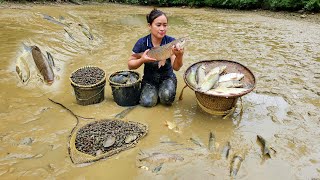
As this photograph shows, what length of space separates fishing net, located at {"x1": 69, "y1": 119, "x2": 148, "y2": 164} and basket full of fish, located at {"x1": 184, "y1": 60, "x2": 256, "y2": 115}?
3.31ft

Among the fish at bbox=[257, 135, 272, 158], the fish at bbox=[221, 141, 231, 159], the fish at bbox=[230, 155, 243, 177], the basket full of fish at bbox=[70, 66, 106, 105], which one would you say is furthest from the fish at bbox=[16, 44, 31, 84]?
the fish at bbox=[257, 135, 272, 158]

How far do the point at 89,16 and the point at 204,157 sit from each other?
11.3m

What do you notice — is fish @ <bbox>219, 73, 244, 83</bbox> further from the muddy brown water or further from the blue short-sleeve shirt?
the blue short-sleeve shirt

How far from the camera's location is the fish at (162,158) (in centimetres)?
357

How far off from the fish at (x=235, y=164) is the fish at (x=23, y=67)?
14.0 feet

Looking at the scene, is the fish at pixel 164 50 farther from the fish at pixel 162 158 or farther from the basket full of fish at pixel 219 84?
the fish at pixel 162 158

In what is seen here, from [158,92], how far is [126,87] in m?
0.56

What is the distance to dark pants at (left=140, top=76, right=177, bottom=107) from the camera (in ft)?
15.8

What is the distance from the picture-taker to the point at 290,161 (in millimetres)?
3594

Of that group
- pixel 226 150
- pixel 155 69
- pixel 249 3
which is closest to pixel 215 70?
pixel 155 69

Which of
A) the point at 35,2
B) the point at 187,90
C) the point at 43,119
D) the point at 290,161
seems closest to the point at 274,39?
the point at 187,90

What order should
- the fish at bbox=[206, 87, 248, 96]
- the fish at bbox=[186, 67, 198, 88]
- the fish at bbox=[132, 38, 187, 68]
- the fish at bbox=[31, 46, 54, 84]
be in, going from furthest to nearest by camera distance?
the fish at bbox=[31, 46, 54, 84], the fish at bbox=[186, 67, 198, 88], the fish at bbox=[206, 87, 248, 96], the fish at bbox=[132, 38, 187, 68]

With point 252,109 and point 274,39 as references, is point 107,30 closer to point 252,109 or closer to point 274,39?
point 274,39

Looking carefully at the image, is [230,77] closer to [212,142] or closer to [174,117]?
[174,117]
